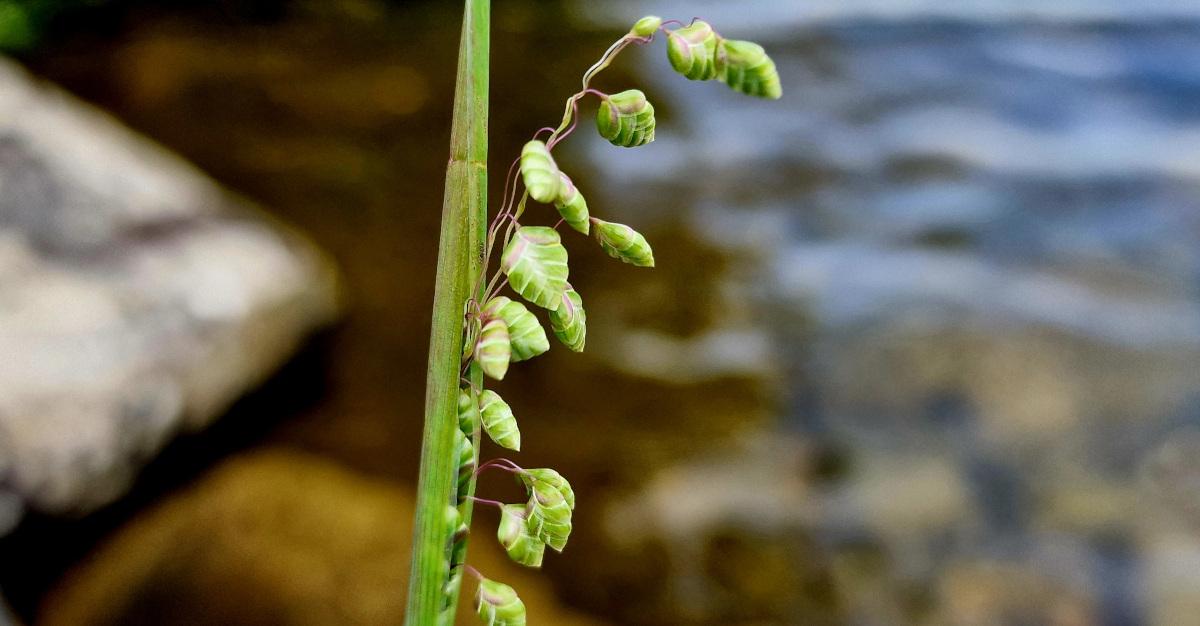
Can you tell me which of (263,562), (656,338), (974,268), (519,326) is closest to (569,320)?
(519,326)

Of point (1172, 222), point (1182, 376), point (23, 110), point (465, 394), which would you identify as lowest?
point (1182, 376)

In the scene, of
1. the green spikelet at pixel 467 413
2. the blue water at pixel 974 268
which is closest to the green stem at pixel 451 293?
the green spikelet at pixel 467 413

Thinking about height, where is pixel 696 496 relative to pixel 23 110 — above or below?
below

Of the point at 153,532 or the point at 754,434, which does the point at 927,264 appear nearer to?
the point at 754,434

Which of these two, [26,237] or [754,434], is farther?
[754,434]

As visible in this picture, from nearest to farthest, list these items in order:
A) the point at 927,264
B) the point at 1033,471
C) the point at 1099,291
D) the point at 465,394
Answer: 1. the point at 465,394
2. the point at 1033,471
3. the point at 1099,291
4. the point at 927,264

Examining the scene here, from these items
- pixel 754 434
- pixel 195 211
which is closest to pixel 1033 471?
pixel 754 434

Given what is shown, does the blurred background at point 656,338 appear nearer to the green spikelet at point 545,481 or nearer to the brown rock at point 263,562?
the brown rock at point 263,562
